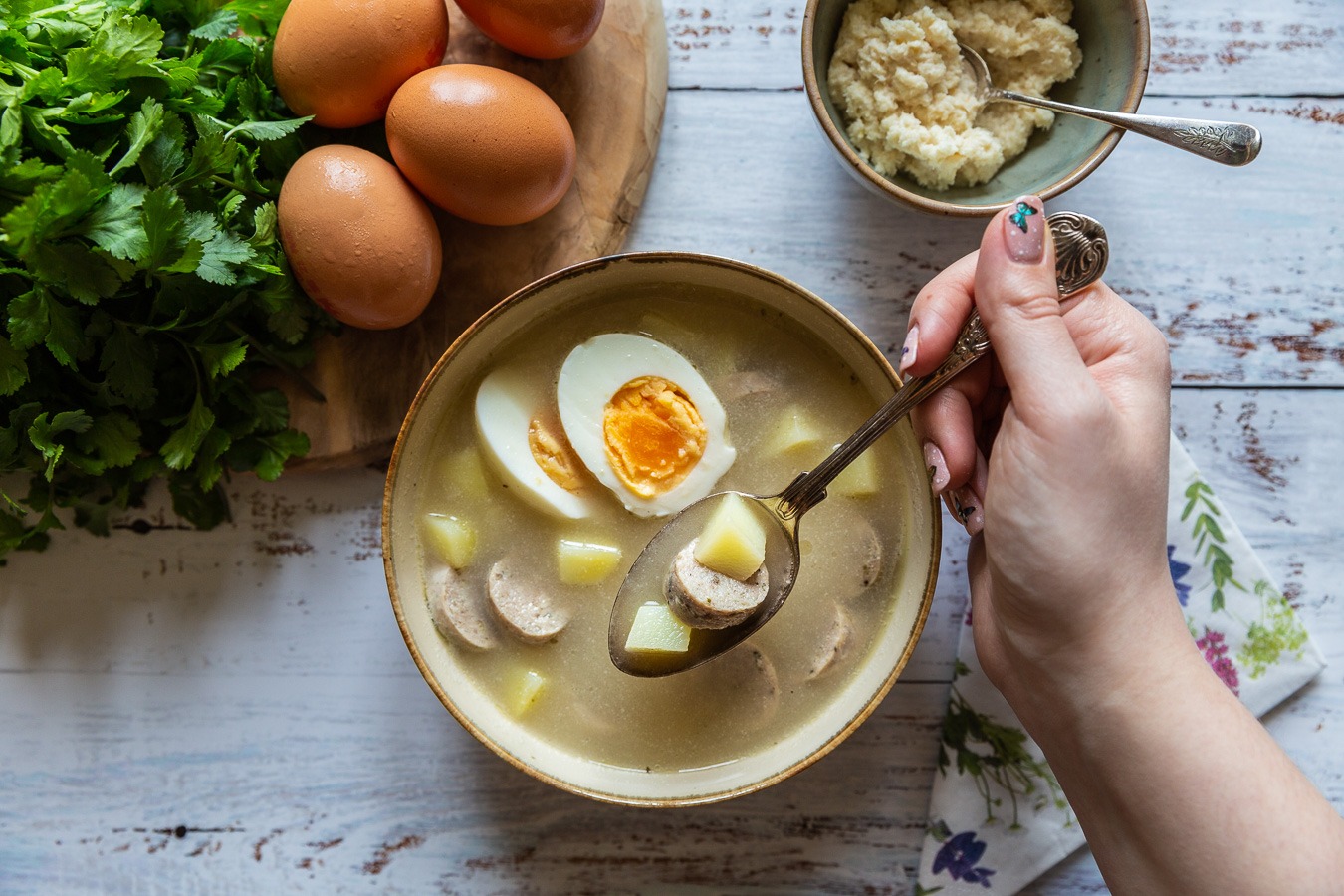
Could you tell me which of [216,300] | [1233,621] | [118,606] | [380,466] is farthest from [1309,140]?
[118,606]

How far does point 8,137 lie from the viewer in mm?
1195

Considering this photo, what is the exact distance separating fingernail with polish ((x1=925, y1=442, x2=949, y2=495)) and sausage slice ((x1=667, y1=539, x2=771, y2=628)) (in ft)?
0.94

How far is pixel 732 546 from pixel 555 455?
0.37 metres

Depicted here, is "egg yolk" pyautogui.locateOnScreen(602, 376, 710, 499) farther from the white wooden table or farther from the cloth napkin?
the cloth napkin

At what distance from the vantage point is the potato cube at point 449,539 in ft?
5.02

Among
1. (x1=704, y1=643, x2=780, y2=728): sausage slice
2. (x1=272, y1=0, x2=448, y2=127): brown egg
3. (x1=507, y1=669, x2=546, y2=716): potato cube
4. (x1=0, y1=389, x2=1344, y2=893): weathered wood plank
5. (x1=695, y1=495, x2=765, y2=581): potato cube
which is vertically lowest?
(x1=0, y1=389, x2=1344, y2=893): weathered wood plank

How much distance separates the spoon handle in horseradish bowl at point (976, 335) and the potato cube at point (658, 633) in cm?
34

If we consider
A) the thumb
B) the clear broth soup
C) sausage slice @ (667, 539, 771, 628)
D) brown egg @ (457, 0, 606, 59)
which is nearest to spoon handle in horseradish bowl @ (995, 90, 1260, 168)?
the thumb

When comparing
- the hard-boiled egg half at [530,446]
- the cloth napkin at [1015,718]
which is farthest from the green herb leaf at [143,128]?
the cloth napkin at [1015,718]

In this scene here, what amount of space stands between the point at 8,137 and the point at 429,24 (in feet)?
1.90

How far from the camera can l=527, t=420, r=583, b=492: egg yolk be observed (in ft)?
5.04

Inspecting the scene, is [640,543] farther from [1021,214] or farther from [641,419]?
[1021,214]

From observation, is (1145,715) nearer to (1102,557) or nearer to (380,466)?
(1102,557)

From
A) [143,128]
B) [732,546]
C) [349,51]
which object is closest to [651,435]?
[732,546]
